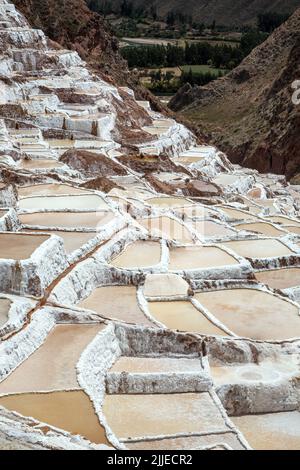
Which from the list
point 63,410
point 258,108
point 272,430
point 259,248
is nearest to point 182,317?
point 272,430

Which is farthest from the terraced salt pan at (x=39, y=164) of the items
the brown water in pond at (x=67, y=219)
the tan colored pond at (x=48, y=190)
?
the brown water in pond at (x=67, y=219)

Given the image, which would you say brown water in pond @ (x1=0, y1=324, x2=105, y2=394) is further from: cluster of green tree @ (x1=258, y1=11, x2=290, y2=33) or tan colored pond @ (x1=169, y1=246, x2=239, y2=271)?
cluster of green tree @ (x1=258, y1=11, x2=290, y2=33)

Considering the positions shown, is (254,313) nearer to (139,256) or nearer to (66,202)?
(139,256)

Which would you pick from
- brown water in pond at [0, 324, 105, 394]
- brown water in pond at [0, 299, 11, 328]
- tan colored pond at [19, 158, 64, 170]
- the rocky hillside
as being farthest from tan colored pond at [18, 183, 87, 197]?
the rocky hillside

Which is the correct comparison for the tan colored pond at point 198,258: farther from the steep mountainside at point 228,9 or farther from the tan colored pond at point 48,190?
the steep mountainside at point 228,9
